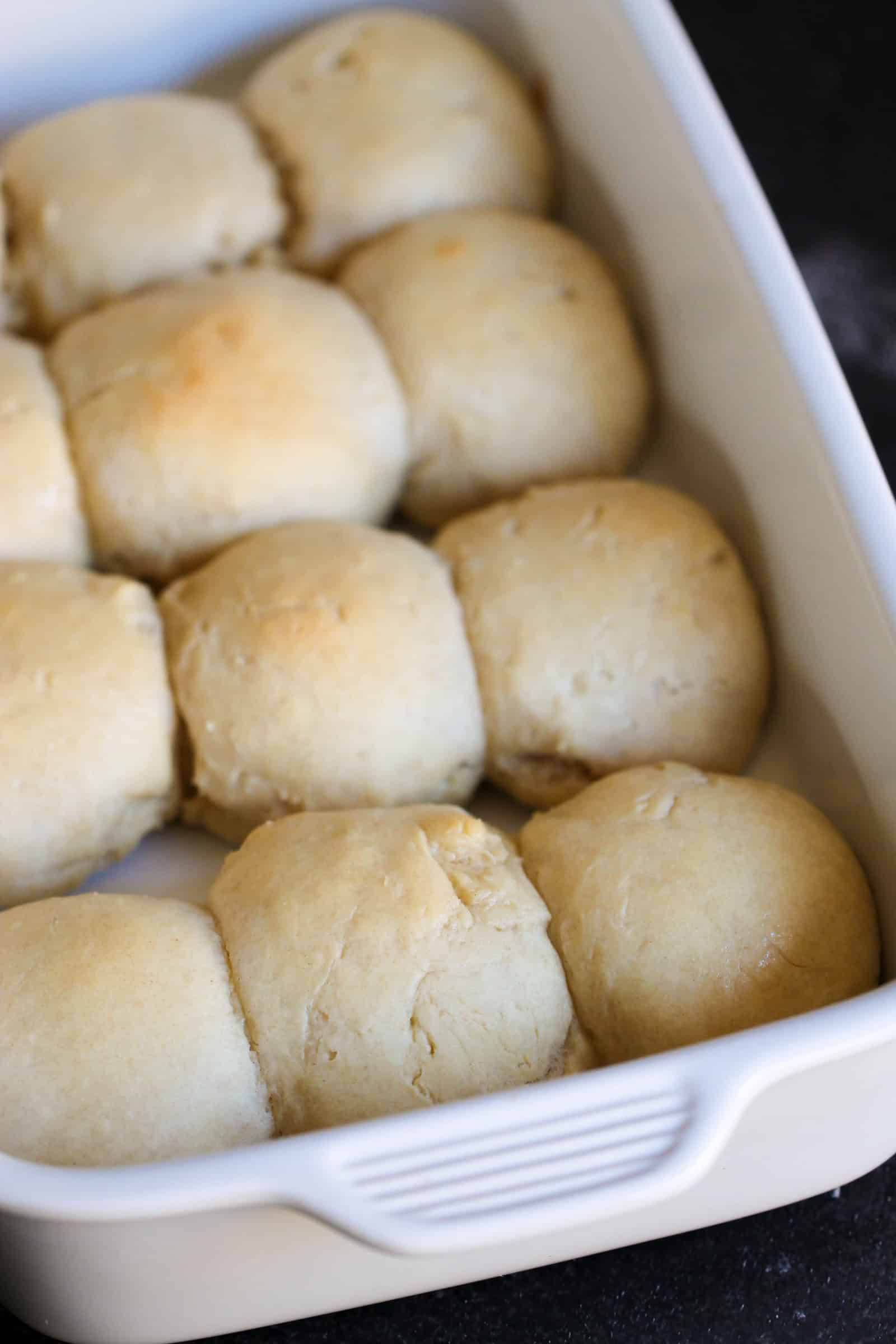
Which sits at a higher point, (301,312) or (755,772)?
(301,312)

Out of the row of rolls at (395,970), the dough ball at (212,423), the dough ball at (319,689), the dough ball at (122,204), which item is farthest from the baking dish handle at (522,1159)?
the dough ball at (122,204)

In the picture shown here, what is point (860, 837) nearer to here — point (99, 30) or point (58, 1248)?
point (58, 1248)

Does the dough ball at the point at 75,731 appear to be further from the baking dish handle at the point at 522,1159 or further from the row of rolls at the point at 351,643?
the baking dish handle at the point at 522,1159

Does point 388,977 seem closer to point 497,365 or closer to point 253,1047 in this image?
point 253,1047

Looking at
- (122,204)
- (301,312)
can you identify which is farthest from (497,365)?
(122,204)

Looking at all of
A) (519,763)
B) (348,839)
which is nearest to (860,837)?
(519,763)
